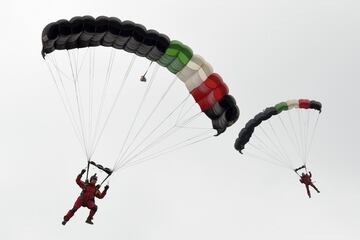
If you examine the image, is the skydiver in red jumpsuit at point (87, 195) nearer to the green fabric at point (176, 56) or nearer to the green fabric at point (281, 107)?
the green fabric at point (176, 56)

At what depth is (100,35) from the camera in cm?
1966

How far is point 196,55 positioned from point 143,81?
71.7 inches

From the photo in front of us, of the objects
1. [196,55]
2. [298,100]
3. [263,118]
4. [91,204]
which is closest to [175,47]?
[196,55]

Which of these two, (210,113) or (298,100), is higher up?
(298,100)

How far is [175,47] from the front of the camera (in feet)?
66.6

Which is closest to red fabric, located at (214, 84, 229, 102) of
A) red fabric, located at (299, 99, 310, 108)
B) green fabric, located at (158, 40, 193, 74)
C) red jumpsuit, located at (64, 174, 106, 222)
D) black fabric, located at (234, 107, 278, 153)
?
green fabric, located at (158, 40, 193, 74)

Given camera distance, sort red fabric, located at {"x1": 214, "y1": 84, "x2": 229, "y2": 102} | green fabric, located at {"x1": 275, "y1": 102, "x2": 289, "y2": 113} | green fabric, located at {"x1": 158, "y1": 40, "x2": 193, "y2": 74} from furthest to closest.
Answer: green fabric, located at {"x1": 275, "y1": 102, "x2": 289, "y2": 113} < red fabric, located at {"x1": 214, "y1": 84, "x2": 229, "y2": 102} < green fabric, located at {"x1": 158, "y1": 40, "x2": 193, "y2": 74}

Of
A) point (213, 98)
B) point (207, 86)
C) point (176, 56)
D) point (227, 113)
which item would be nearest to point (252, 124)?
point (227, 113)

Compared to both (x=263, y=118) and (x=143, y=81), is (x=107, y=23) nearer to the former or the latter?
(x=143, y=81)

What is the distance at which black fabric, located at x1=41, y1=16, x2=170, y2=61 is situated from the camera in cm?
1947

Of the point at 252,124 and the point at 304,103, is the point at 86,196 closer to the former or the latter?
the point at 252,124

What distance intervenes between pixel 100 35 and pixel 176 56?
8.08 feet

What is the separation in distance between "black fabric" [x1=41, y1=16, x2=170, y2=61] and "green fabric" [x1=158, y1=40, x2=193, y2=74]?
24cm

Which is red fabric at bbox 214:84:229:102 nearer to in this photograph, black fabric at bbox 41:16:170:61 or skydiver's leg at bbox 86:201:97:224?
black fabric at bbox 41:16:170:61
